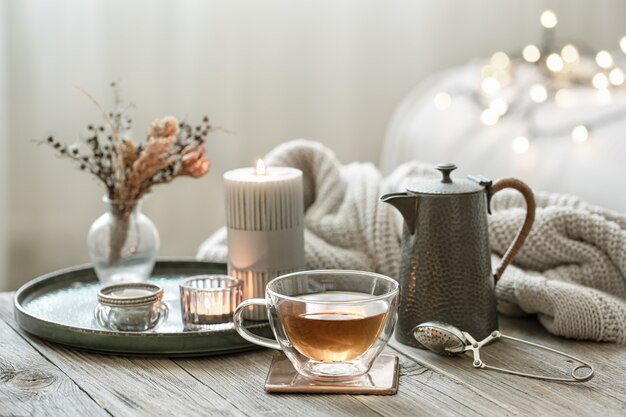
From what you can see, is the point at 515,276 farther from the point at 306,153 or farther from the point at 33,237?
the point at 33,237

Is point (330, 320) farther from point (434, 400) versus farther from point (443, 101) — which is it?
point (443, 101)

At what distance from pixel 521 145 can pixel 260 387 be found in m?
0.78

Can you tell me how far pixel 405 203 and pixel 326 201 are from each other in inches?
11.1

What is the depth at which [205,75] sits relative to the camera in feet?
6.66

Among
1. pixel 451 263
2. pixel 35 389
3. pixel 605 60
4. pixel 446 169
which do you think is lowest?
pixel 35 389

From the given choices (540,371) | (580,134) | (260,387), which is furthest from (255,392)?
(580,134)

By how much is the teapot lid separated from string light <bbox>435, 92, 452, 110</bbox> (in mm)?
819

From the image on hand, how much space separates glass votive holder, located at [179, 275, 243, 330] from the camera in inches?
41.0

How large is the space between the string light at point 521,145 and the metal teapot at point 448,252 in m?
0.50

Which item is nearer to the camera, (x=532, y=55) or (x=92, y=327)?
(x=92, y=327)

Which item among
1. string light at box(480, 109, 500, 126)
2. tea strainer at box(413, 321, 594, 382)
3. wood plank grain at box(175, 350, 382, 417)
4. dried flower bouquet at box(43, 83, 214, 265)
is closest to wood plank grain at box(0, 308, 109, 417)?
wood plank grain at box(175, 350, 382, 417)

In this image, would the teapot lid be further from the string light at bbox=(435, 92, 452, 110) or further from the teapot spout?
the string light at bbox=(435, 92, 452, 110)

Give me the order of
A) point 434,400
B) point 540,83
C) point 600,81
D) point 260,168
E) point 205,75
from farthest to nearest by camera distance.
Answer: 1. point 205,75
2. point 540,83
3. point 600,81
4. point 260,168
5. point 434,400

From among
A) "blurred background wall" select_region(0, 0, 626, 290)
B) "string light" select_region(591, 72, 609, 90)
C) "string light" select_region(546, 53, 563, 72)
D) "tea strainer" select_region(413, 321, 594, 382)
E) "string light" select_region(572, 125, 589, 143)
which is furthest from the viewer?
"blurred background wall" select_region(0, 0, 626, 290)
